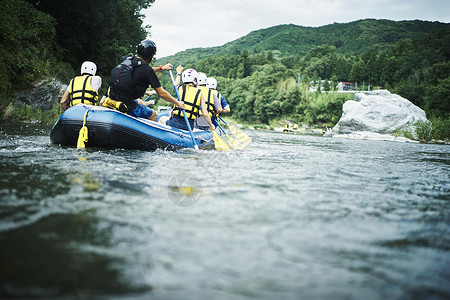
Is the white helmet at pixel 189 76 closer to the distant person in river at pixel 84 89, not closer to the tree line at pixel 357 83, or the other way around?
the distant person in river at pixel 84 89

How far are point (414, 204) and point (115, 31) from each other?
23.6m

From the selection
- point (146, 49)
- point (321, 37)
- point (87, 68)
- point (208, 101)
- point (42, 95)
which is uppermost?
point (321, 37)

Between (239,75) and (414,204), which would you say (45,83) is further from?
(239,75)

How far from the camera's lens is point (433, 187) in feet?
13.8

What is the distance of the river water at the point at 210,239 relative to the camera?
1374 mm

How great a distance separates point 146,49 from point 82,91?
1.81 meters

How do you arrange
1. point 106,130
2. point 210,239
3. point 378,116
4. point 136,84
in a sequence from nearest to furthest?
point 210,239 → point 106,130 → point 136,84 → point 378,116

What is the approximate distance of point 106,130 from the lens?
19.5ft

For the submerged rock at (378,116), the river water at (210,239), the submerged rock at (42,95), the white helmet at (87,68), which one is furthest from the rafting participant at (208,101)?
the submerged rock at (378,116)

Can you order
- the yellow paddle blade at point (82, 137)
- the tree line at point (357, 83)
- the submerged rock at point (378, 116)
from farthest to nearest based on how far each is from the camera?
the tree line at point (357, 83) < the submerged rock at point (378, 116) < the yellow paddle blade at point (82, 137)

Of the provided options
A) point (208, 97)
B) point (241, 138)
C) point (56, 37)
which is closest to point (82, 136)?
point (208, 97)

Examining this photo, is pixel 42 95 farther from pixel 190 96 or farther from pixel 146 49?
pixel 146 49

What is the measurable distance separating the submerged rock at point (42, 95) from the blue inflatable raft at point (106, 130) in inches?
312

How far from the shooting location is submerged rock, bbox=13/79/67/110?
12.8m
